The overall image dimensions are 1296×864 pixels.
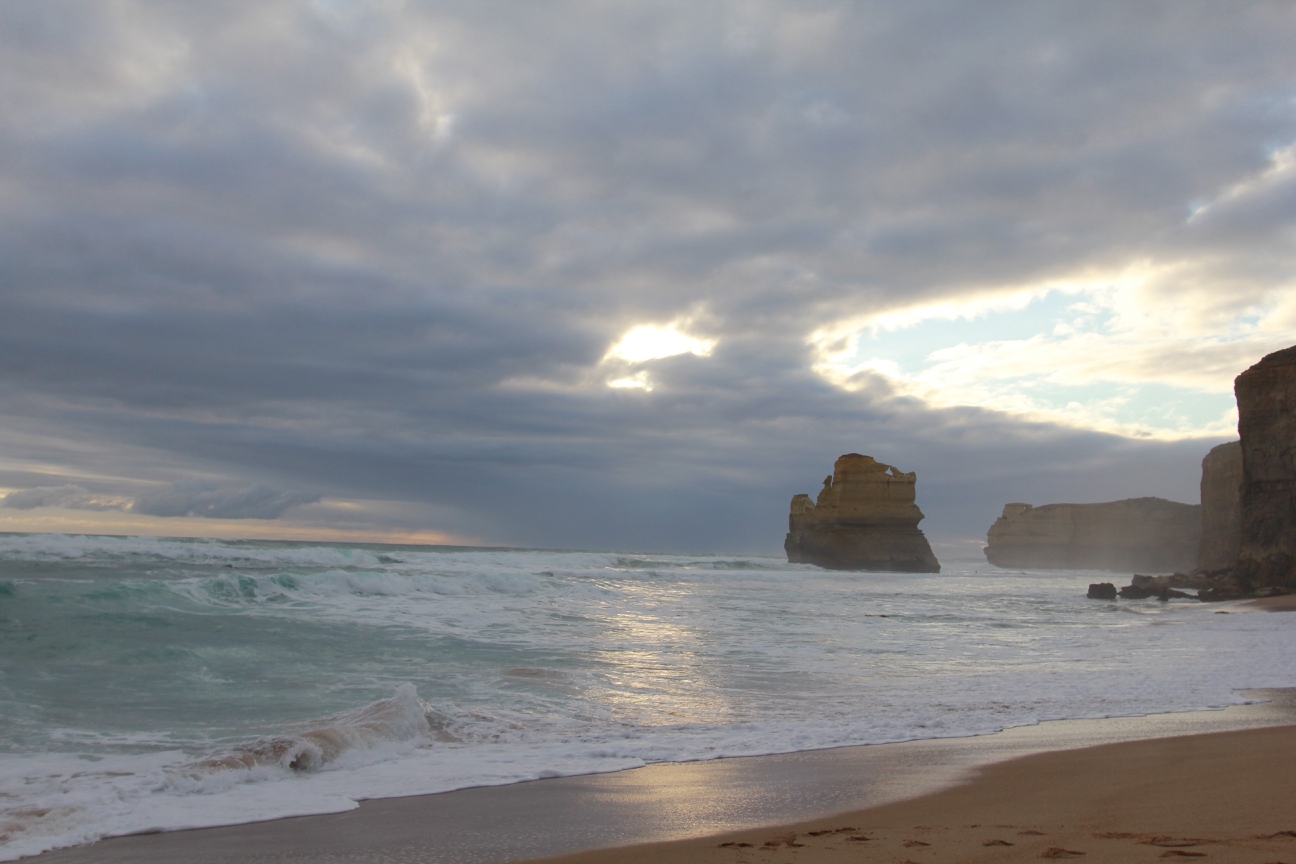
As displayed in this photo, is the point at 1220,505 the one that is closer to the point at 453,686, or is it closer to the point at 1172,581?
the point at 1172,581

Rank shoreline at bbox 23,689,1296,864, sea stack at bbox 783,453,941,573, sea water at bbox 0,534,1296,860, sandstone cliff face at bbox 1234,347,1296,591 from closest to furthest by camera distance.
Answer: shoreline at bbox 23,689,1296,864 → sea water at bbox 0,534,1296,860 → sandstone cliff face at bbox 1234,347,1296,591 → sea stack at bbox 783,453,941,573

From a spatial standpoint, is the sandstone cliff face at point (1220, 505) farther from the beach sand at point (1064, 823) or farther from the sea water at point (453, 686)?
the beach sand at point (1064, 823)

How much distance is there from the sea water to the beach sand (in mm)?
1805

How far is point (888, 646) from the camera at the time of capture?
12.9m

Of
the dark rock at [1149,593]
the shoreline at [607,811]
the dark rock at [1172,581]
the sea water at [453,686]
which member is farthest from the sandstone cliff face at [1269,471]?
the shoreline at [607,811]

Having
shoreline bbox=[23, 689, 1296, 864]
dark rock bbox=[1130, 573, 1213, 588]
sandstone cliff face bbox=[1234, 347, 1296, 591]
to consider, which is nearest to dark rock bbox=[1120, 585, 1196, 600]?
dark rock bbox=[1130, 573, 1213, 588]

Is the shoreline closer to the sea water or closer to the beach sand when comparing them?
the beach sand

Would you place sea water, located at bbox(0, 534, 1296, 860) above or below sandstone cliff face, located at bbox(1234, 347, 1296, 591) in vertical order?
below

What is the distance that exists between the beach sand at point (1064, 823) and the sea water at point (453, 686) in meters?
1.80

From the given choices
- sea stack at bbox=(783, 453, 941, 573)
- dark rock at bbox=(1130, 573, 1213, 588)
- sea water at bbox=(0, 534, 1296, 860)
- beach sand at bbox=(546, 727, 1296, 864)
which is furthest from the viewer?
sea stack at bbox=(783, 453, 941, 573)

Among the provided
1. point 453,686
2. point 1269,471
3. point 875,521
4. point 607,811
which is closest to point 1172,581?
point 1269,471

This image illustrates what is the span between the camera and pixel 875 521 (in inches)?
2191

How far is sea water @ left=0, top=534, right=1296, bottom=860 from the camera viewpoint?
16.3 ft

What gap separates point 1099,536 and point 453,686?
8279 cm
